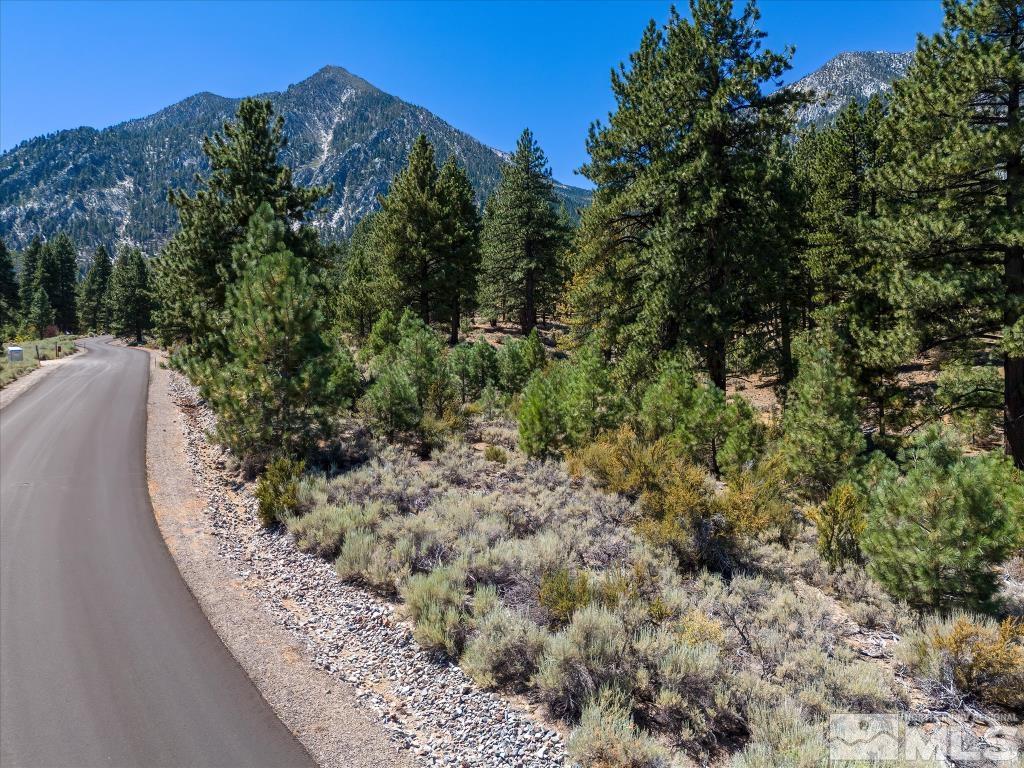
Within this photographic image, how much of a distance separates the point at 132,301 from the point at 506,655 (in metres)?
74.4

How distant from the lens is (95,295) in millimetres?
77188

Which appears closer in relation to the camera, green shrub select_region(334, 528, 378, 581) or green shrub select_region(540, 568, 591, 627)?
green shrub select_region(540, 568, 591, 627)

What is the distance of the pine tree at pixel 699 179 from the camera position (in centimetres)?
1541

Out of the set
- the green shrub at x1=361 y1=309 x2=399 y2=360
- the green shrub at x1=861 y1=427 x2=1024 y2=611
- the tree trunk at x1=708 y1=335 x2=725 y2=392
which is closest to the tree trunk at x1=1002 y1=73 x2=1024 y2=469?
the tree trunk at x1=708 y1=335 x2=725 y2=392

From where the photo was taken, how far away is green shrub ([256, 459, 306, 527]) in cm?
1028

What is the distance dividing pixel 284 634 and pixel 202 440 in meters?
12.1

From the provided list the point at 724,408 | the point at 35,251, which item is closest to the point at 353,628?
the point at 724,408

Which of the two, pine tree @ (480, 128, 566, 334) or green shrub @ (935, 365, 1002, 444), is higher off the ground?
pine tree @ (480, 128, 566, 334)

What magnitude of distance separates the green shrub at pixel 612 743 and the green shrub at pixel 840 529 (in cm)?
607

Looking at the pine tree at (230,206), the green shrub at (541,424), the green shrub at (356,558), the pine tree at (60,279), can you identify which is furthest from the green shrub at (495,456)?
the pine tree at (60,279)

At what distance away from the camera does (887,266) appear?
47.6ft

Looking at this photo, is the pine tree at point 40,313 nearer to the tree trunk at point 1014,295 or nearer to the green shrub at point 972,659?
the green shrub at point 972,659

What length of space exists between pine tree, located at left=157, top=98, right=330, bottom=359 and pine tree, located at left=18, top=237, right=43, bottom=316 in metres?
71.7

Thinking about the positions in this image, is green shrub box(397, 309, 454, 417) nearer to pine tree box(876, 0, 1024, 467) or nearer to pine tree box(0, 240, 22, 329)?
pine tree box(876, 0, 1024, 467)
